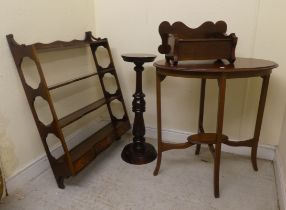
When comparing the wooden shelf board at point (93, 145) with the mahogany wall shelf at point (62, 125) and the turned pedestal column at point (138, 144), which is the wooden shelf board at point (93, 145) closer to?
the mahogany wall shelf at point (62, 125)

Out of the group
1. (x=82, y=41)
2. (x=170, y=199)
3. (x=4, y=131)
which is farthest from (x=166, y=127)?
(x=4, y=131)

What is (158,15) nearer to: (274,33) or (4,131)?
(274,33)

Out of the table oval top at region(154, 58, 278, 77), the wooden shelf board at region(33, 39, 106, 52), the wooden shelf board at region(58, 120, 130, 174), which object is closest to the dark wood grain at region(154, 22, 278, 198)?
the table oval top at region(154, 58, 278, 77)

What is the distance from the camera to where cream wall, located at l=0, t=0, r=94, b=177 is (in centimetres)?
152

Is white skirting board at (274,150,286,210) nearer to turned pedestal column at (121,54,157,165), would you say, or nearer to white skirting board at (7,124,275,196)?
white skirting board at (7,124,275,196)

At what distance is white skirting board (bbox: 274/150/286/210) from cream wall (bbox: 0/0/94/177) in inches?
61.2

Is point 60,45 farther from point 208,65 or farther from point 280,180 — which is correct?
point 280,180

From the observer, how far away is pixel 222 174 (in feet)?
6.00

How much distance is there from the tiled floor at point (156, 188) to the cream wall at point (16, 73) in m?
0.21

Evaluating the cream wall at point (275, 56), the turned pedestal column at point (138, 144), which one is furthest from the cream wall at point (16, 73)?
the cream wall at point (275, 56)

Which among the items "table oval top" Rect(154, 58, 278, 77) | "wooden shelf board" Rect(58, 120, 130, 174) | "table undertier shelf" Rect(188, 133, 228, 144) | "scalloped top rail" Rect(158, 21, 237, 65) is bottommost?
"wooden shelf board" Rect(58, 120, 130, 174)

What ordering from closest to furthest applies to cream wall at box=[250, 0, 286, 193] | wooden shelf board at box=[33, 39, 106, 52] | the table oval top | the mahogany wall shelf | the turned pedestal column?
the table oval top < the mahogany wall shelf < wooden shelf board at box=[33, 39, 106, 52] < cream wall at box=[250, 0, 286, 193] < the turned pedestal column

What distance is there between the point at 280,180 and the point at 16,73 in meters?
1.75

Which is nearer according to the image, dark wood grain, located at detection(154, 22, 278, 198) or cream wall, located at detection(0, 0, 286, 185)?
dark wood grain, located at detection(154, 22, 278, 198)
